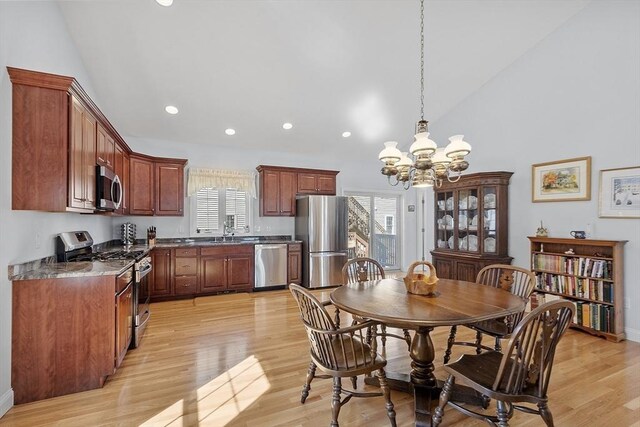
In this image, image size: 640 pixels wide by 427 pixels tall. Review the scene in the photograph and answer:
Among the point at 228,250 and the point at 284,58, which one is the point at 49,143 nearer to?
the point at 284,58

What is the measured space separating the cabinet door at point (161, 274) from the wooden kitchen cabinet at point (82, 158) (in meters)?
2.03

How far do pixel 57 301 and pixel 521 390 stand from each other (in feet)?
10.3

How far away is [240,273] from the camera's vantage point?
17.3 feet

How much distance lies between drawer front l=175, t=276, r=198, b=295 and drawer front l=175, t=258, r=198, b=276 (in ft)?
0.27

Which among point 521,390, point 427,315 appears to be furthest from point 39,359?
point 521,390

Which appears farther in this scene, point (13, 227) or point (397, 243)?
point (397, 243)

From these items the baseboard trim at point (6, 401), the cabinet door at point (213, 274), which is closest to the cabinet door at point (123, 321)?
the baseboard trim at point (6, 401)

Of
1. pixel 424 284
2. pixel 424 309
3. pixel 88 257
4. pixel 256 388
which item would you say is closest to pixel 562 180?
pixel 424 284

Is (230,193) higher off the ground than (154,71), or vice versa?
(154,71)

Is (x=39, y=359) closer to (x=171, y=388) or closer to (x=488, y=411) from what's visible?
(x=171, y=388)

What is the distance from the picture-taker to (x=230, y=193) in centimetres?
590

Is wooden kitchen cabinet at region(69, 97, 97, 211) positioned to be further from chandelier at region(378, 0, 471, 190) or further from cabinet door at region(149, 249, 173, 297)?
chandelier at region(378, 0, 471, 190)

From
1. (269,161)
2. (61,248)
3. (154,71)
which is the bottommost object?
(61,248)

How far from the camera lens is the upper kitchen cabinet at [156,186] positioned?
4750 mm
